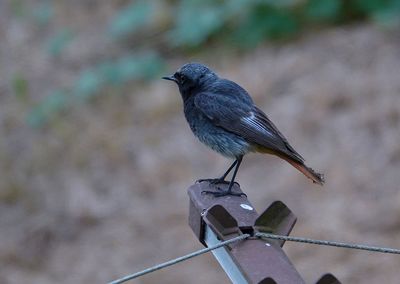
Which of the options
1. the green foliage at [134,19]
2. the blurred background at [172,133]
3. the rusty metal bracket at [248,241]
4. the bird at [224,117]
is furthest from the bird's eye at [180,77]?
the green foliage at [134,19]

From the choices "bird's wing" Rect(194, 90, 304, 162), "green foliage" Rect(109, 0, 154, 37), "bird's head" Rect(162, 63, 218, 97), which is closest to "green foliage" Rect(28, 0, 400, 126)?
"green foliage" Rect(109, 0, 154, 37)

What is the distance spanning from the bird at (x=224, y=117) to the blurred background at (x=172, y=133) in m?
2.30

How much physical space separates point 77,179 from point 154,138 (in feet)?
2.75

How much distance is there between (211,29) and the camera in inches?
368

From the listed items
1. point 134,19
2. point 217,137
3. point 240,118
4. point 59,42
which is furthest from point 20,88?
point 240,118

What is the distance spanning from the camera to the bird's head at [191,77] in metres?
4.62

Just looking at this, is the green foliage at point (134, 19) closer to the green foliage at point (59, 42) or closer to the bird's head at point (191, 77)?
the green foliage at point (59, 42)

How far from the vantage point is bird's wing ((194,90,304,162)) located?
14.1ft

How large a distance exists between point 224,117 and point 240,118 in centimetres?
9

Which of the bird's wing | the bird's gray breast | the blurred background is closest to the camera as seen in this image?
the bird's wing

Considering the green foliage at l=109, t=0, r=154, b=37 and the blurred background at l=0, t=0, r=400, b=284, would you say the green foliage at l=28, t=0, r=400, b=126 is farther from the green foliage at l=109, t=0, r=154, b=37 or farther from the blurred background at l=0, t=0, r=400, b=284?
the green foliage at l=109, t=0, r=154, b=37

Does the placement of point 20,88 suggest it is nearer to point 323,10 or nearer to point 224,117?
point 323,10

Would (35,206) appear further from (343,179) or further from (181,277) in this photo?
(343,179)

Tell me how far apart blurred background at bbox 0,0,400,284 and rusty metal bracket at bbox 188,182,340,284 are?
3.87 m
